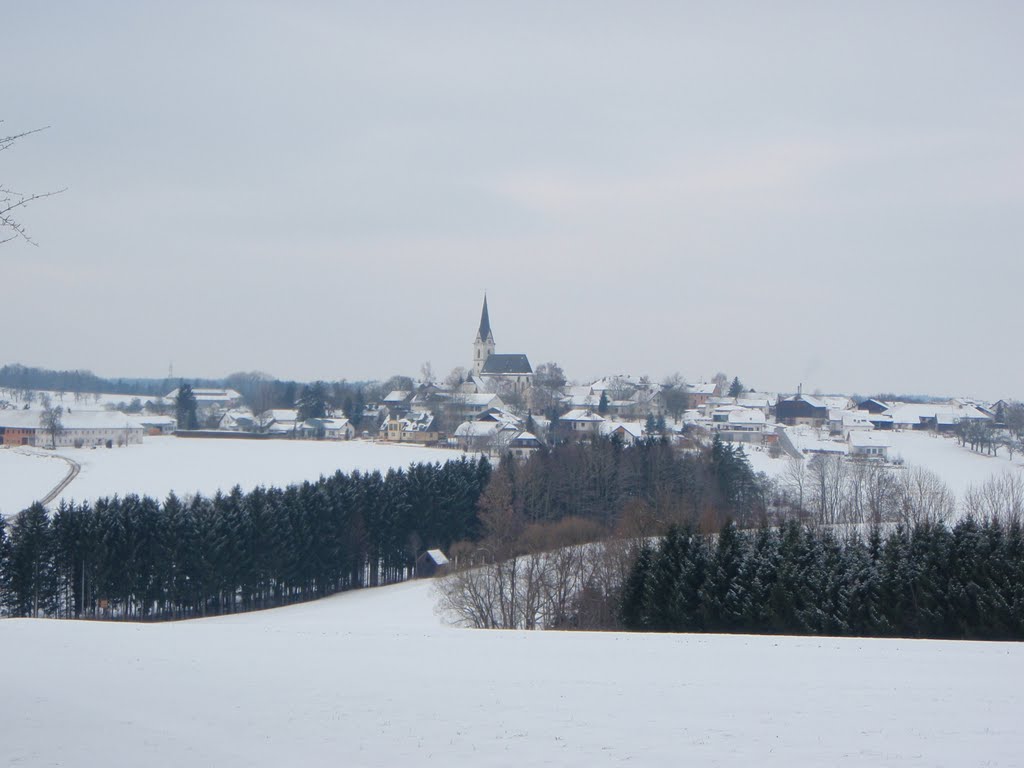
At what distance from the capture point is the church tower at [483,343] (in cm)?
16950

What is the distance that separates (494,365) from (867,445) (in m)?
91.6

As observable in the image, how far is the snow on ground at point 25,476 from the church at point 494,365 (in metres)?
83.8

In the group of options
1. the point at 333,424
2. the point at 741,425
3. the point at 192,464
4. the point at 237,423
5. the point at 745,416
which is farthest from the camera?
the point at 237,423

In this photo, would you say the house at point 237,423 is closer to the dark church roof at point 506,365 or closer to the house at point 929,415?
the dark church roof at point 506,365

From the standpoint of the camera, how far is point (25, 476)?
6097 centimetres

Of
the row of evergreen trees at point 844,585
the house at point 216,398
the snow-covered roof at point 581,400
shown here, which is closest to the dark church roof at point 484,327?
the snow-covered roof at point 581,400

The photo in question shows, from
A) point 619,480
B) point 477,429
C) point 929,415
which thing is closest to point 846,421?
point 929,415

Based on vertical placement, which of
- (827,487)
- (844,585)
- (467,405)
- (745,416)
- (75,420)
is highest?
(467,405)

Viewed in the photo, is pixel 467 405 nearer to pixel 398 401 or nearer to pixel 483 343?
pixel 398 401

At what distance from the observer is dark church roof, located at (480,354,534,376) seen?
16162 cm

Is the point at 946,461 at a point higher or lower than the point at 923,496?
lower

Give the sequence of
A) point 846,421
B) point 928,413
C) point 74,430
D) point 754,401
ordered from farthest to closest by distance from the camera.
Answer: point 754,401
point 928,413
point 846,421
point 74,430

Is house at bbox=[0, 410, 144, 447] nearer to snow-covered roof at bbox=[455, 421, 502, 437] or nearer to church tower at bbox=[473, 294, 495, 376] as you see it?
snow-covered roof at bbox=[455, 421, 502, 437]

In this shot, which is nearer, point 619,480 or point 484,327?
point 619,480
